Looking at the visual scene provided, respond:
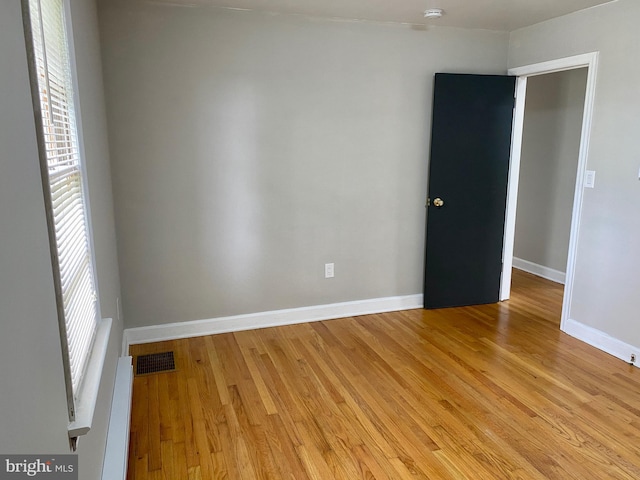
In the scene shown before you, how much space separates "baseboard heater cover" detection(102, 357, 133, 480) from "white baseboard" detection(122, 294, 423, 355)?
2.06 ft

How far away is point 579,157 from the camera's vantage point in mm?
3361

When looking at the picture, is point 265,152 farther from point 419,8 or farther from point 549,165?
point 549,165

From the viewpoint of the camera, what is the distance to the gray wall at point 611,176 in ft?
9.87

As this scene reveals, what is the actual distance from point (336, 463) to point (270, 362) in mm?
1094

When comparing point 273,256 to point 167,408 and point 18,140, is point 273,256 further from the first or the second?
point 18,140

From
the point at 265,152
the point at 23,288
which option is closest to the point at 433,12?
the point at 265,152

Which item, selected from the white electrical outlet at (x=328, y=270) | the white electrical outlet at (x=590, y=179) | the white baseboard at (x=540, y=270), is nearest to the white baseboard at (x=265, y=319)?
the white electrical outlet at (x=328, y=270)

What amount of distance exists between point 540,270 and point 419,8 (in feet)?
10.8

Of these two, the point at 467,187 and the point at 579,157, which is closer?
the point at 579,157

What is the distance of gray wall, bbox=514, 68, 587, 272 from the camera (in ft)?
15.2

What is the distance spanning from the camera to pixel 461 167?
3.94m

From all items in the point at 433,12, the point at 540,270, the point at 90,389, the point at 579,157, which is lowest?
the point at 540,270

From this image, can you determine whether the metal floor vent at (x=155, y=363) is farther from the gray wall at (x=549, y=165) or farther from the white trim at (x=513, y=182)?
the gray wall at (x=549, y=165)

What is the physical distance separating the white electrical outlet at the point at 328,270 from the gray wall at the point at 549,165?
264 centimetres
